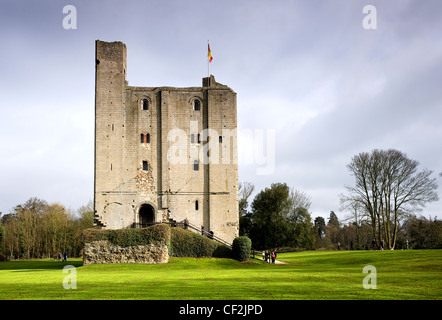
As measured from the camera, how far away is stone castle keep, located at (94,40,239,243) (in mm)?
44469

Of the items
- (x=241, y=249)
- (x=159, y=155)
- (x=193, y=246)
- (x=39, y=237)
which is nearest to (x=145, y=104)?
(x=159, y=155)

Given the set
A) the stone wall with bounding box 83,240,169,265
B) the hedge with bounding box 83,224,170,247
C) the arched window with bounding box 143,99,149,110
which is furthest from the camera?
the arched window with bounding box 143,99,149,110

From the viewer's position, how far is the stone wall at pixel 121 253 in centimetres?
3622

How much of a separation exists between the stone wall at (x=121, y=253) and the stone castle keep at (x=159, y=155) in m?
7.21

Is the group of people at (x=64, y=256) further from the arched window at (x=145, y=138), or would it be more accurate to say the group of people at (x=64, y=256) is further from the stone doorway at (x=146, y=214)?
the arched window at (x=145, y=138)

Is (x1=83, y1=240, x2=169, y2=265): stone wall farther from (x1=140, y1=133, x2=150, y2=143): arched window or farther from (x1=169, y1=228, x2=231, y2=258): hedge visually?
(x1=140, y1=133, x2=150, y2=143): arched window

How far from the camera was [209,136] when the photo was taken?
151 ft

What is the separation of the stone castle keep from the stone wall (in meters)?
7.21

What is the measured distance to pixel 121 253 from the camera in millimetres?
36406

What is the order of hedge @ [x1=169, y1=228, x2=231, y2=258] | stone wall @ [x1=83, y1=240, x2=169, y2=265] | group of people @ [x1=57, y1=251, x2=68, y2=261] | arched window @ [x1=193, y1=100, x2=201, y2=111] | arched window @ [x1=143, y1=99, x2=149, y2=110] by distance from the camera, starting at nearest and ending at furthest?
stone wall @ [x1=83, y1=240, x2=169, y2=265]
hedge @ [x1=169, y1=228, x2=231, y2=258]
arched window @ [x1=143, y1=99, x2=149, y2=110]
arched window @ [x1=193, y1=100, x2=201, y2=111]
group of people @ [x1=57, y1=251, x2=68, y2=261]

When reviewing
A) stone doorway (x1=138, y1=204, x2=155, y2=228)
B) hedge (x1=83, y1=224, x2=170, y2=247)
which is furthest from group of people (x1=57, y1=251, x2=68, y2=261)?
hedge (x1=83, y1=224, x2=170, y2=247)
